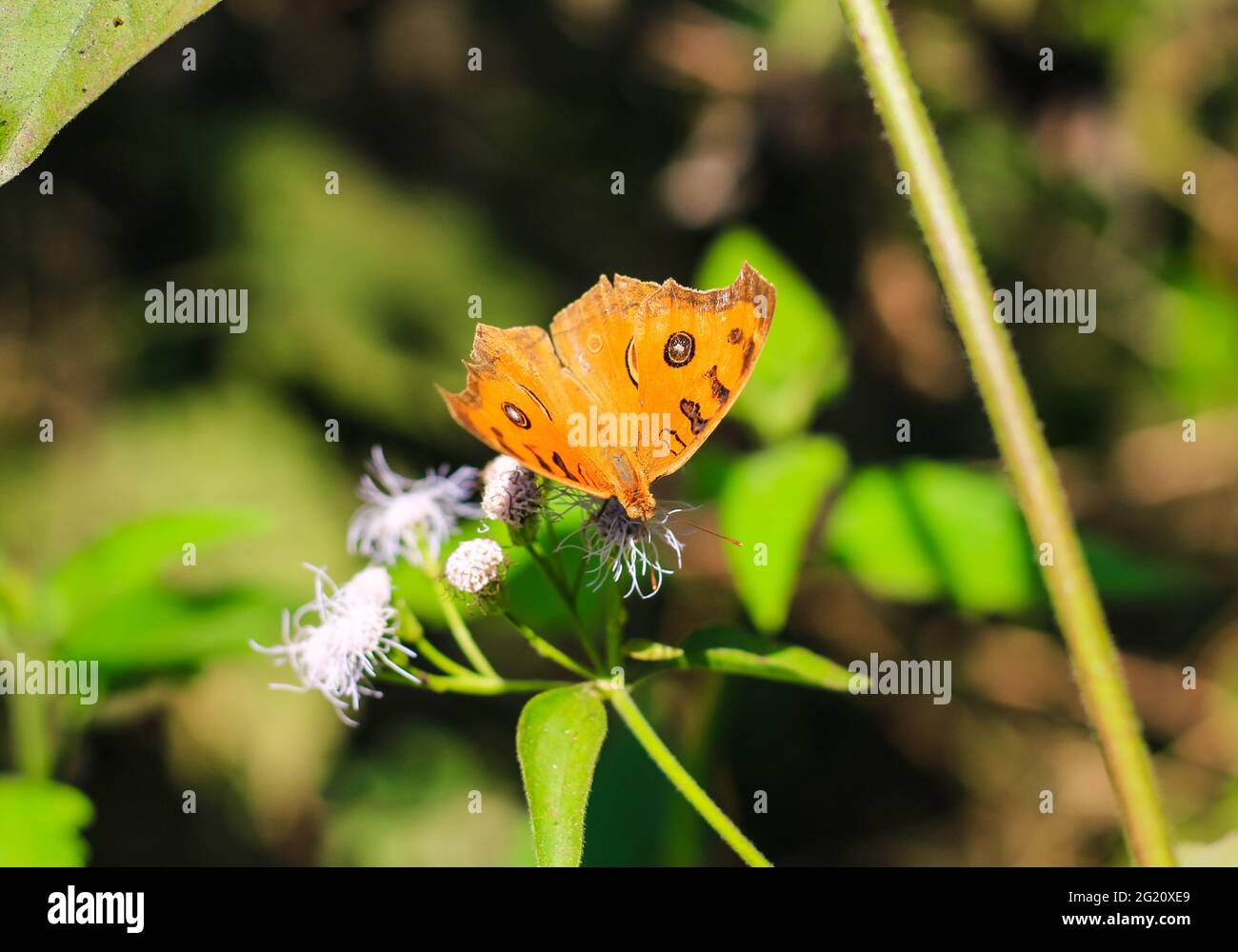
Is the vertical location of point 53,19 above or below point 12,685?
above

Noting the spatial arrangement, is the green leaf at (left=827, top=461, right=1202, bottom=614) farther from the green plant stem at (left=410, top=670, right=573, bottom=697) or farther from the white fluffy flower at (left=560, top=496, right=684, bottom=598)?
the green plant stem at (left=410, top=670, right=573, bottom=697)

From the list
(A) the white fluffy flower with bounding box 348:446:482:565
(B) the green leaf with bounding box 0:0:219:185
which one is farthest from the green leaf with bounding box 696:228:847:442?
(B) the green leaf with bounding box 0:0:219:185

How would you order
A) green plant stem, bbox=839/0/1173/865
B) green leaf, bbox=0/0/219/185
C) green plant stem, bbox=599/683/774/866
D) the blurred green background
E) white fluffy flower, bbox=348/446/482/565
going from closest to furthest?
1. green leaf, bbox=0/0/219/185
2. green plant stem, bbox=839/0/1173/865
3. green plant stem, bbox=599/683/774/866
4. white fluffy flower, bbox=348/446/482/565
5. the blurred green background

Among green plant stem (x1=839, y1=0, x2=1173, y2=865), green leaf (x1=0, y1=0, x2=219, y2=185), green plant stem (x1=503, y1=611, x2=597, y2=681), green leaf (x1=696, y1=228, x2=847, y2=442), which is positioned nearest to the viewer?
green leaf (x1=0, y1=0, x2=219, y2=185)

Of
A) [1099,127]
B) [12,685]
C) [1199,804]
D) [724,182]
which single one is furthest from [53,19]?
[1199,804]

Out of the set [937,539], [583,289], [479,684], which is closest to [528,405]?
[479,684]

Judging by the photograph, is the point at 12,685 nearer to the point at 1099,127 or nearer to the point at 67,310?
the point at 67,310
